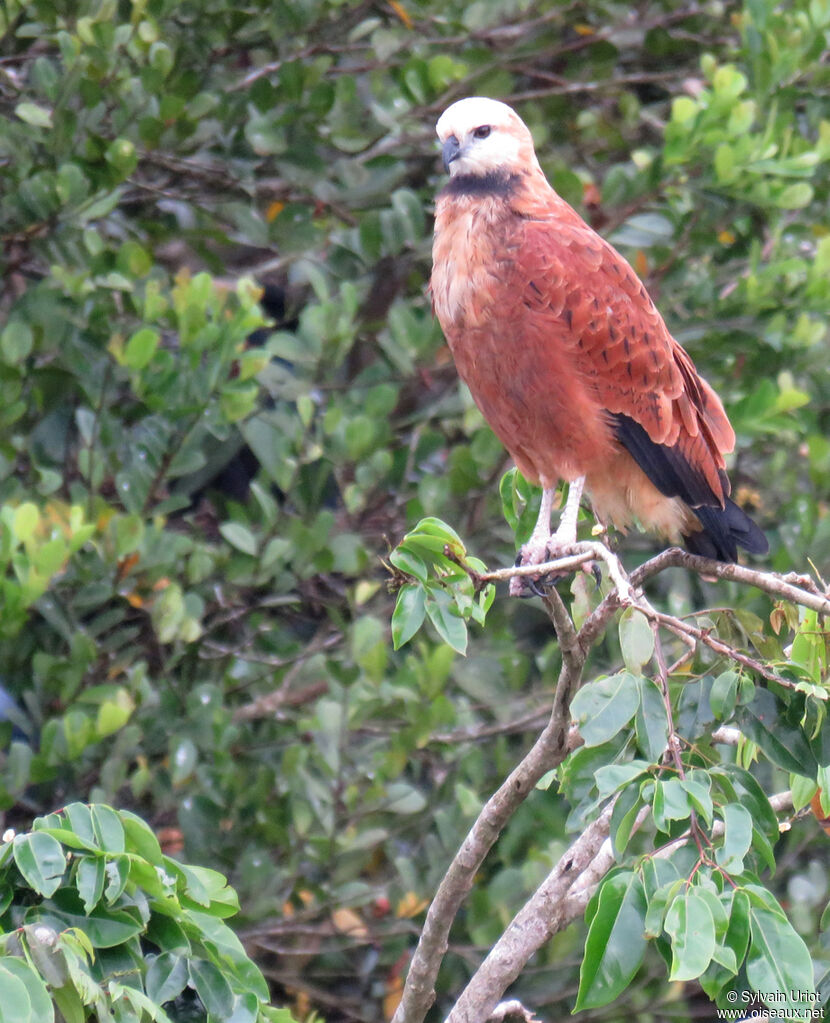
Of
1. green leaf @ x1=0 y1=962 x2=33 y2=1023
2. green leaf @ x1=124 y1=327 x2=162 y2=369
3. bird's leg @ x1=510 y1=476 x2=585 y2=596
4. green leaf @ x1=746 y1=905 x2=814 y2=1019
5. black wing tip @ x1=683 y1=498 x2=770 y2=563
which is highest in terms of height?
green leaf @ x1=0 y1=962 x2=33 y2=1023

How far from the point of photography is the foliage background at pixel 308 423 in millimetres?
3479

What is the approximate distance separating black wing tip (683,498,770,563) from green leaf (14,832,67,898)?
1820mm

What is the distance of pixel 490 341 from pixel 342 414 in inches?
36.4

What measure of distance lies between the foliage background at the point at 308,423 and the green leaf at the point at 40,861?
1519 millimetres

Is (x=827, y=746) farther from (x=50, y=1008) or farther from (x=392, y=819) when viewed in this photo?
(x=392, y=819)

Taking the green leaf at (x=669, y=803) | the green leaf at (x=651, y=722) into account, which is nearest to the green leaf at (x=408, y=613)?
the green leaf at (x=651, y=722)

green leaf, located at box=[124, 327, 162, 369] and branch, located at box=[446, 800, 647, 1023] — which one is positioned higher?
green leaf, located at box=[124, 327, 162, 369]

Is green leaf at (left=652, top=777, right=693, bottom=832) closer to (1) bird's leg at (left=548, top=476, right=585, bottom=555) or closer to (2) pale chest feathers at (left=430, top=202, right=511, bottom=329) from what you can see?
(1) bird's leg at (left=548, top=476, right=585, bottom=555)

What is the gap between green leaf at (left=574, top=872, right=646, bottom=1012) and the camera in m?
1.53

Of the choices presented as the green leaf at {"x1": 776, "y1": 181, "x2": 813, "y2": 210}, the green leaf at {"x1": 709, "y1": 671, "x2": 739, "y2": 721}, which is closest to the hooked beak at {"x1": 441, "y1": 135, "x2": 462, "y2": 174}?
the green leaf at {"x1": 776, "y1": 181, "x2": 813, "y2": 210}

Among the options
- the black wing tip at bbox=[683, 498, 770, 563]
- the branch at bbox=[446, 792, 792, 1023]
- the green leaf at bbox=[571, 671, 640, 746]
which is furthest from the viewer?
the black wing tip at bbox=[683, 498, 770, 563]

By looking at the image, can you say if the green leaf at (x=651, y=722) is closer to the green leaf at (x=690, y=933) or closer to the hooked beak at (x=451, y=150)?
the green leaf at (x=690, y=933)

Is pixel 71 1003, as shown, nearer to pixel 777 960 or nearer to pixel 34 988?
pixel 34 988

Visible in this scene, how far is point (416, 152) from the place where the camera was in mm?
4324
